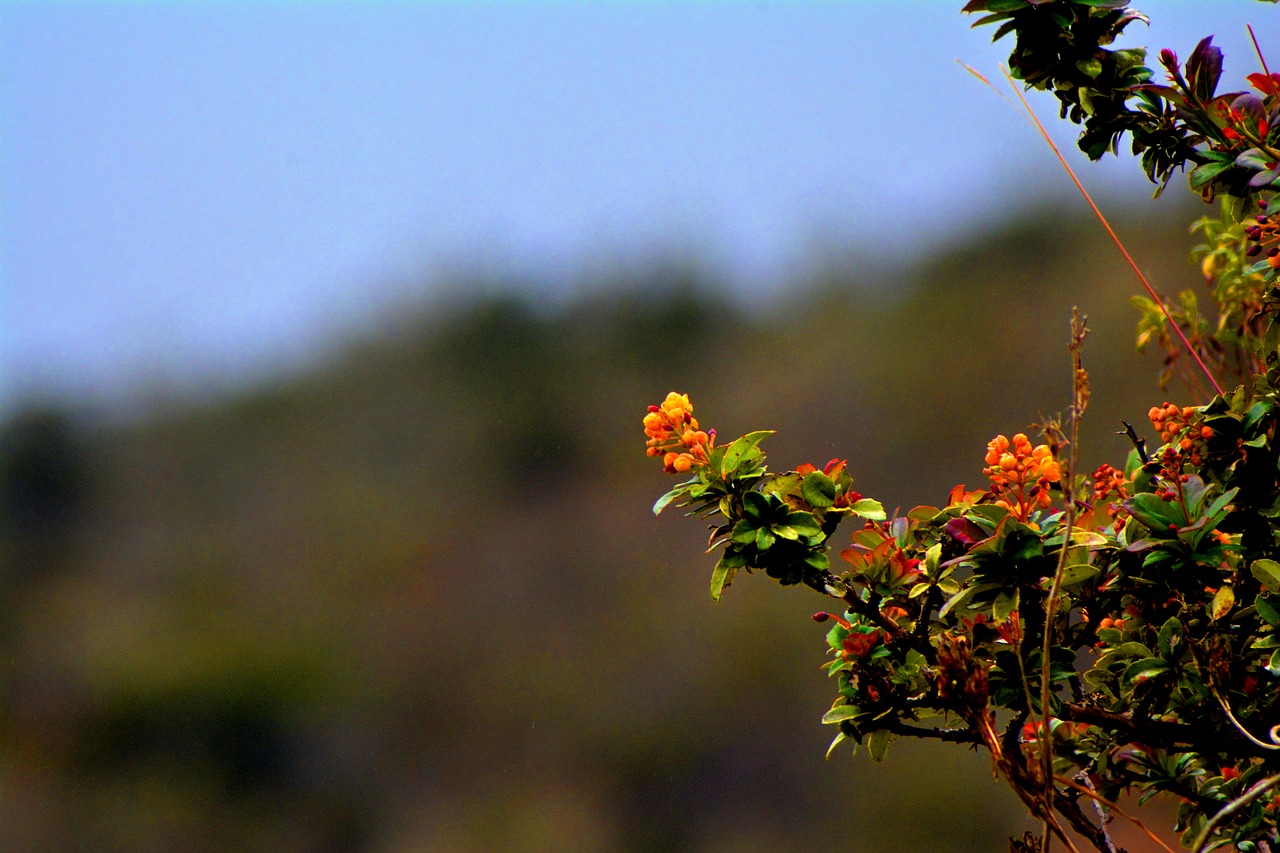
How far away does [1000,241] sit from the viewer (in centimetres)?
707

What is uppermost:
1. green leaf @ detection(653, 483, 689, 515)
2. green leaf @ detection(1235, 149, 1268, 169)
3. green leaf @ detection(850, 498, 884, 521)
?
green leaf @ detection(1235, 149, 1268, 169)

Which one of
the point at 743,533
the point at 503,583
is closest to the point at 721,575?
the point at 743,533

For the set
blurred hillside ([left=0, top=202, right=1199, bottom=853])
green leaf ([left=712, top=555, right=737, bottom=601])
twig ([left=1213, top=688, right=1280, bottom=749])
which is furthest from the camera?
blurred hillside ([left=0, top=202, right=1199, bottom=853])

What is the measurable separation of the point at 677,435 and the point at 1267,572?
0.42 m

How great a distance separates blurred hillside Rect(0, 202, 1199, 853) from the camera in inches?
222

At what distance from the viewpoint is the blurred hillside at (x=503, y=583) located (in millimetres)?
5645

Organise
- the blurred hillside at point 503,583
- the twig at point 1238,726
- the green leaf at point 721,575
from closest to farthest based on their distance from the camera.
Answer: the twig at point 1238,726, the green leaf at point 721,575, the blurred hillside at point 503,583

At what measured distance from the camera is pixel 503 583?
6.86 meters

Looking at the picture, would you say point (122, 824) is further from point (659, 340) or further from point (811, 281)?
point (811, 281)

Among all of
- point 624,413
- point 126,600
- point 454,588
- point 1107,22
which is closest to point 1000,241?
point 624,413


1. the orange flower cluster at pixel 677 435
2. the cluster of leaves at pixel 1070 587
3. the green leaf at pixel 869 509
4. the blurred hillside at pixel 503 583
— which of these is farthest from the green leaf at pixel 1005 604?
the blurred hillside at pixel 503 583

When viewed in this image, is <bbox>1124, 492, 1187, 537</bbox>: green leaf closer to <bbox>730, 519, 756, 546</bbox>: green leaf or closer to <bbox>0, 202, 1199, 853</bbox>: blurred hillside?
<bbox>730, 519, 756, 546</bbox>: green leaf

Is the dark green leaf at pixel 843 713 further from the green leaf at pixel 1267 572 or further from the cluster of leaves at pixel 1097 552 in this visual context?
the green leaf at pixel 1267 572

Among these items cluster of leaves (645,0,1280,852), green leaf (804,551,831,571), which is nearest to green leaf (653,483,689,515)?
cluster of leaves (645,0,1280,852)
